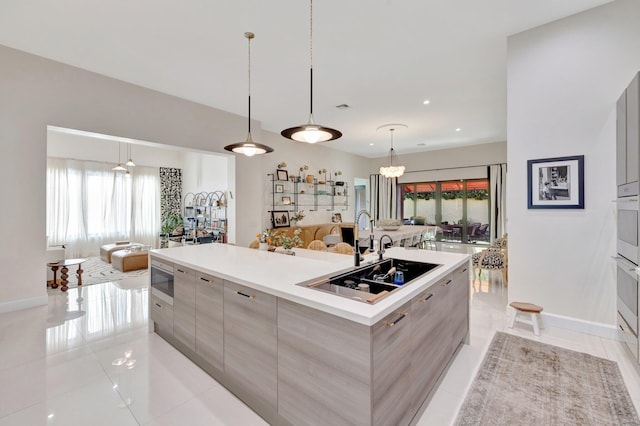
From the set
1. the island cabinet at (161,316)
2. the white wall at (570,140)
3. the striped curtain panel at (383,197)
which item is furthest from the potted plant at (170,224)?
the white wall at (570,140)

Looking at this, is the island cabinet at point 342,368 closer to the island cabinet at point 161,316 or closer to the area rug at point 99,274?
the island cabinet at point 161,316

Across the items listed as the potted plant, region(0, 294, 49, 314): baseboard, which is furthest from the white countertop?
the potted plant

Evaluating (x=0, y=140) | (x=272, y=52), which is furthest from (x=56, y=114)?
(x=272, y=52)

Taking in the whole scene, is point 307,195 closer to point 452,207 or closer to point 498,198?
point 452,207

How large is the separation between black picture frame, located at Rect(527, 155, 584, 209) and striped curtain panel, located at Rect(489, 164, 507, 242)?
201 inches

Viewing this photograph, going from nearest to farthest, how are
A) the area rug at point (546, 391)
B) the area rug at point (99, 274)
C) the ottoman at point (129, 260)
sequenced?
the area rug at point (546, 391)
the area rug at point (99, 274)
the ottoman at point (129, 260)

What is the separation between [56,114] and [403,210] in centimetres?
856

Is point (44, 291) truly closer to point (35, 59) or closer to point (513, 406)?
point (35, 59)

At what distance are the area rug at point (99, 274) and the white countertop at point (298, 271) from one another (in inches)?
126

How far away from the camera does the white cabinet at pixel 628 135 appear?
213 cm

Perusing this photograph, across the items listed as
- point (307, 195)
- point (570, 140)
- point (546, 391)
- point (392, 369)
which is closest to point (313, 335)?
point (392, 369)

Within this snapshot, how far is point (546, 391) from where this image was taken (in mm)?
1997

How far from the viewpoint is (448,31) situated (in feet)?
9.89

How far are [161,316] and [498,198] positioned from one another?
8.06m
